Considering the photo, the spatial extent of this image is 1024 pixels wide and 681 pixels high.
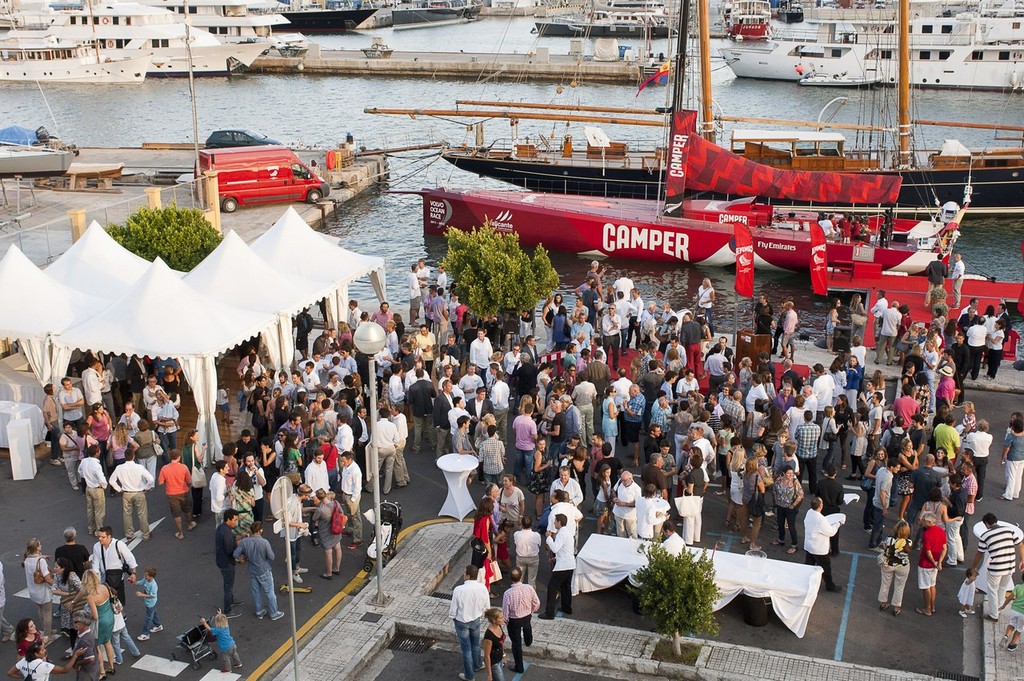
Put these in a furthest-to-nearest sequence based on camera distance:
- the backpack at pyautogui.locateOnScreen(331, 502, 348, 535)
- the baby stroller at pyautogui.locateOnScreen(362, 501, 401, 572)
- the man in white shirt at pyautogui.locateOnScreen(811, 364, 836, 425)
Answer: the man in white shirt at pyautogui.locateOnScreen(811, 364, 836, 425) < the baby stroller at pyautogui.locateOnScreen(362, 501, 401, 572) < the backpack at pyautogui.locateOnScreen(331, 502, 348, 535)

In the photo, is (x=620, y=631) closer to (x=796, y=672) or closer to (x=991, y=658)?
(x=796, y=672)

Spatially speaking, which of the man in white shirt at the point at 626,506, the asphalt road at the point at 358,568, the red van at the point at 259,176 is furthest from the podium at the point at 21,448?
the red van at the point at 259,176

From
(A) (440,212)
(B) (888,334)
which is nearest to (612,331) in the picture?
(B) (888,334)

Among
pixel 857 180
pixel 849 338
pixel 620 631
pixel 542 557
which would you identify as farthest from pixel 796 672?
pixel 857 180

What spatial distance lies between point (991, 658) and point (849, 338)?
1033 cm

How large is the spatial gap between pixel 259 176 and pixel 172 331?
2089cm

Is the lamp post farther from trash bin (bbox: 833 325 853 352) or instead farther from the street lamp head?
trash bin (bbox: 833 325 853 352)

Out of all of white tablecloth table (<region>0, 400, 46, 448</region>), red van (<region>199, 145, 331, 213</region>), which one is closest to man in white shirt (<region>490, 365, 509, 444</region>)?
white tablecloth table (<region>0, 400, 46, 448</region>)

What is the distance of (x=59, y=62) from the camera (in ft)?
260

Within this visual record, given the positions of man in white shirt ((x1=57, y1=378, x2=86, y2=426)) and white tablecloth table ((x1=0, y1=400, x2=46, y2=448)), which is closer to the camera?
man in white shirt ((x1=57, y1=378, x2=86, y2=426))

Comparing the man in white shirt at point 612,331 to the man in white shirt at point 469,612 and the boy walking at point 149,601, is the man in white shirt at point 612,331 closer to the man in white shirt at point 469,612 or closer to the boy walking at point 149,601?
the man in white shirt at point 469,612

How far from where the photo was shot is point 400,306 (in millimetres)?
29688

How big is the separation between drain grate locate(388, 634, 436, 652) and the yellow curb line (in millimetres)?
968

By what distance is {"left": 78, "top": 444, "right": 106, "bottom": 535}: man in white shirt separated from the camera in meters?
14.3
